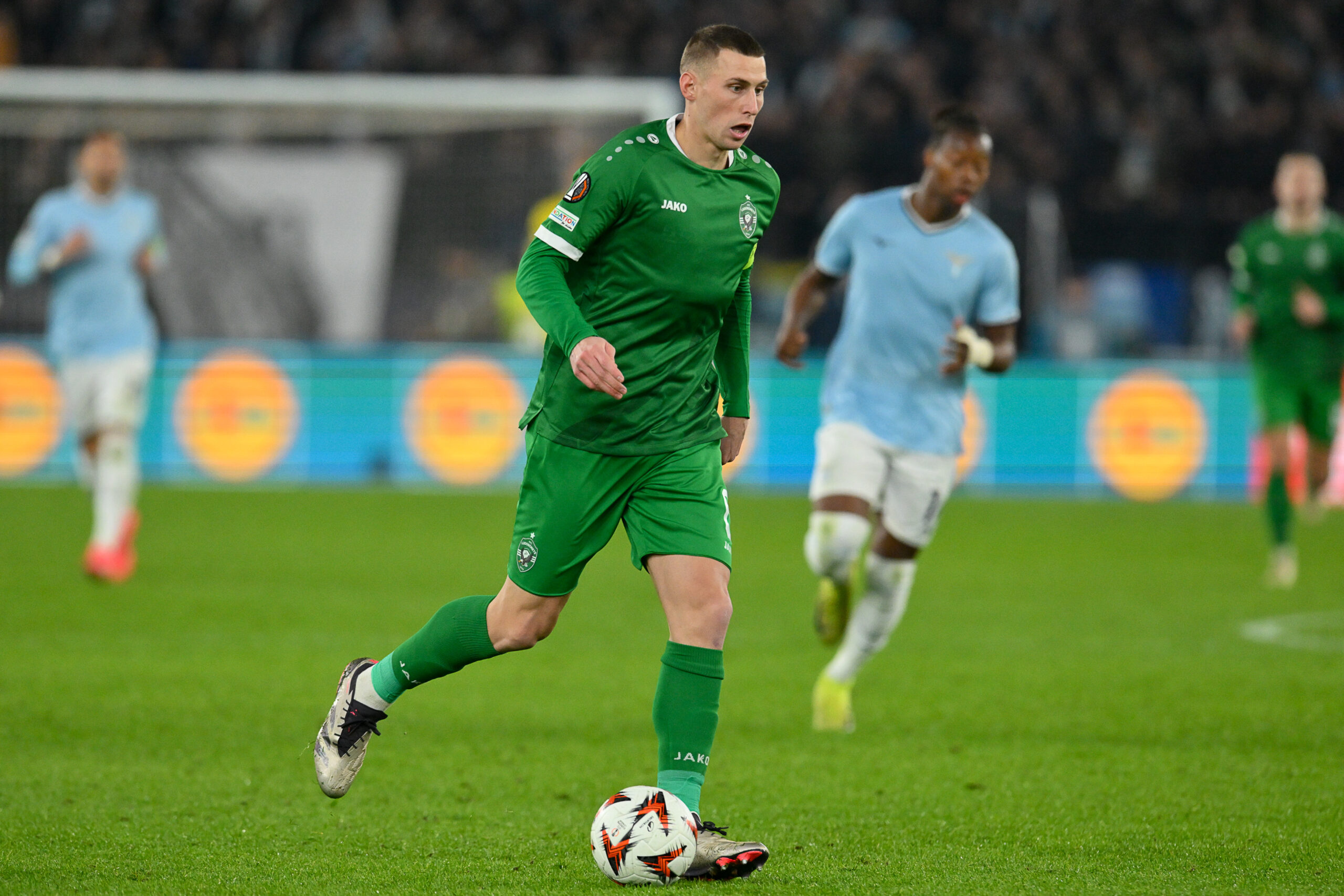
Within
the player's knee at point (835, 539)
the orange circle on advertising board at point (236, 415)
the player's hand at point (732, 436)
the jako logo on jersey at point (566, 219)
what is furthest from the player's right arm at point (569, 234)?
the orange circle on advertising board at point (236, 415)

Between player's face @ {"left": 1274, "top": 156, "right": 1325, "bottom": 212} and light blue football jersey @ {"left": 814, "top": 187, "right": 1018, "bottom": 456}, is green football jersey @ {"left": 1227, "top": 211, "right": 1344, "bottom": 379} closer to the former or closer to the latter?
player's face @ {"left": 1274, "top": 156, "right": 1325, "bottom": 212}

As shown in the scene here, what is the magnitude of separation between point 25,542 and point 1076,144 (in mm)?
13417

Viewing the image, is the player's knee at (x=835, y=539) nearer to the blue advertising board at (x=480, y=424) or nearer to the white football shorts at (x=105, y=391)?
the white football shorts at (x=105, y=391)

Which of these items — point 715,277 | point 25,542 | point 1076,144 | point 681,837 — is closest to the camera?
point 681,837

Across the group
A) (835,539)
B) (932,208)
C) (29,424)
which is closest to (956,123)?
(932,208)

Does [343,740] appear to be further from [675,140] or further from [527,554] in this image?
[675,140]

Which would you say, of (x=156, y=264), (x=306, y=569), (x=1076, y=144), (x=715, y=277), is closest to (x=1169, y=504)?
(x=1076, y=144)

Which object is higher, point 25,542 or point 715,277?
point 715,277

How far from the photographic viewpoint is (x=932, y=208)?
254 inches

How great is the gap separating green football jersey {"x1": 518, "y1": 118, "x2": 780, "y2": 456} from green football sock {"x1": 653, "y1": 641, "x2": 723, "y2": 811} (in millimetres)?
548

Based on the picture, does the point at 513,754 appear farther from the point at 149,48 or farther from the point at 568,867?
the point at 149,48

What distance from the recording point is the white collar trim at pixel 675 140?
174 inches

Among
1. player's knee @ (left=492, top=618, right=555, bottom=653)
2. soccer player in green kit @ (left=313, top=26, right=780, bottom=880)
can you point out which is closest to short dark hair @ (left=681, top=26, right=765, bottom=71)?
soccer player in green kit @ (left=313, top=26, right=780, bottom=880)

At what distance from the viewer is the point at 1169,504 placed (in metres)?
16.0
